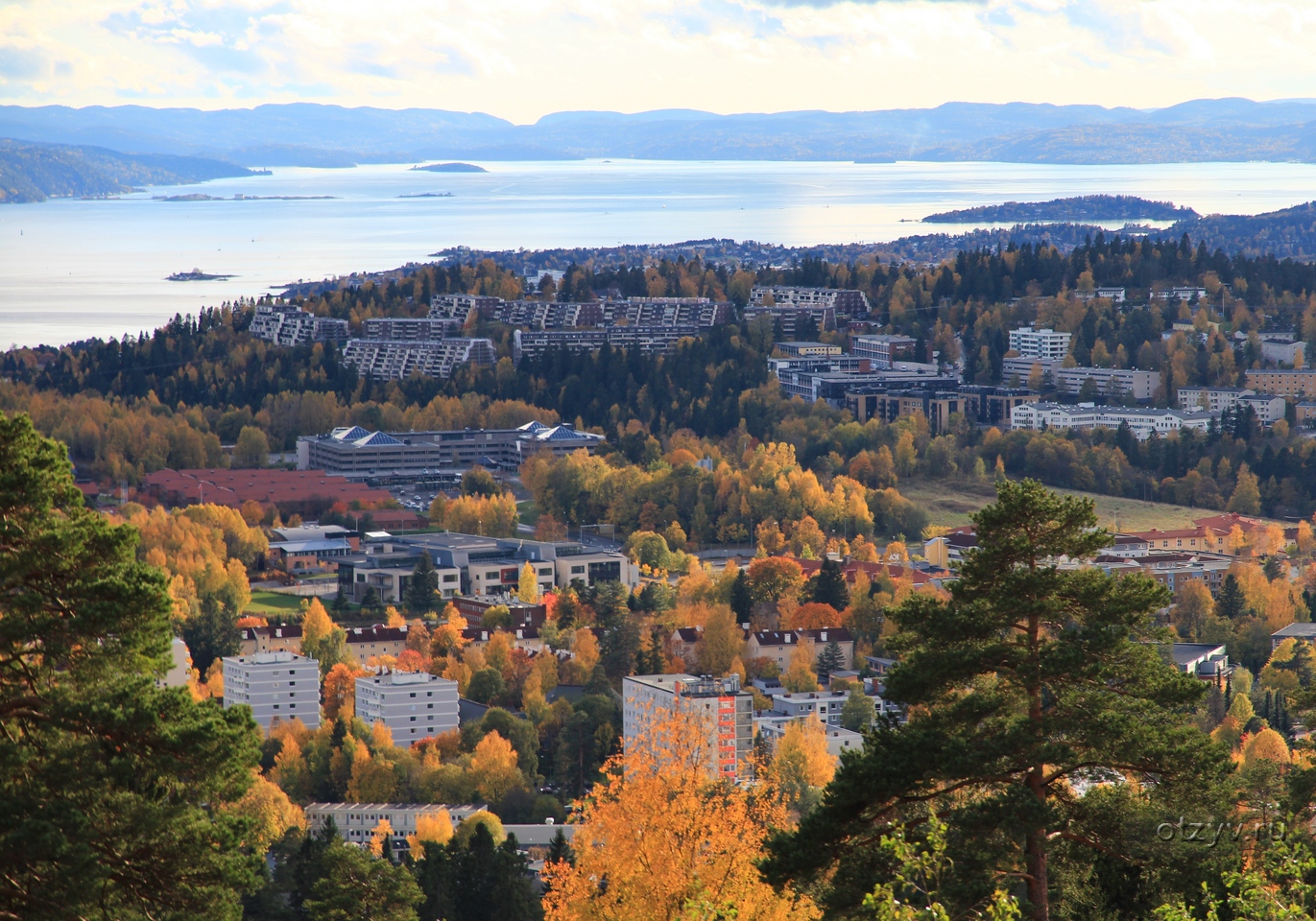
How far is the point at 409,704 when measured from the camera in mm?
25922

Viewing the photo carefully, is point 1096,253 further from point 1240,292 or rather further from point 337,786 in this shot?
point 337,786

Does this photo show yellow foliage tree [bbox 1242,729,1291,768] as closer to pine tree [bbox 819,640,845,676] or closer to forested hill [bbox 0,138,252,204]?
pine tree [bbox 819,640,845,676]

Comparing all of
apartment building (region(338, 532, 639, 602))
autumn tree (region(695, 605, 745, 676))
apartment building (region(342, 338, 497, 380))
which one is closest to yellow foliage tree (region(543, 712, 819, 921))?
autumn tree (region(695, 605, 745, 676))

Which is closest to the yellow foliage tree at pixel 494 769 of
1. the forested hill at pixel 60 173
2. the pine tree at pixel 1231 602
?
the pine tree at pixel 1231 602

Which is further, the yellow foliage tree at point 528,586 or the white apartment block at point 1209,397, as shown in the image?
the white apartment block at point 1209,397

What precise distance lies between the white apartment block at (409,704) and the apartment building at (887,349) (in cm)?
3666

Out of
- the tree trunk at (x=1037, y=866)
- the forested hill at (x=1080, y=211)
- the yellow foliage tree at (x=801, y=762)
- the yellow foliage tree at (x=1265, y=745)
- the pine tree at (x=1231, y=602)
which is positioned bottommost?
the pine tree at (x=1231, y=602)

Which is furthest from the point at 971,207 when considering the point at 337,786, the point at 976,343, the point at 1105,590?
the point at 1105,590

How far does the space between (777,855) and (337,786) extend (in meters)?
16.6

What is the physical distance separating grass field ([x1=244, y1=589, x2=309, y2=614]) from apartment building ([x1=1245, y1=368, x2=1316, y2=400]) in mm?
30325

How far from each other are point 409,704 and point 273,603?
9.11 meters

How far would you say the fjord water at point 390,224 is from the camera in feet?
324

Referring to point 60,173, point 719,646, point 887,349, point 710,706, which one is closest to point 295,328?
point 887,349

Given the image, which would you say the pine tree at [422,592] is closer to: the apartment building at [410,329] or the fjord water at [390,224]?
the apartment building at [410,329]
